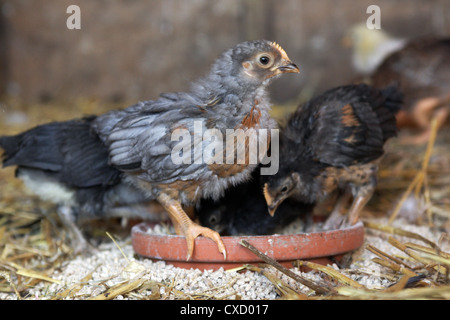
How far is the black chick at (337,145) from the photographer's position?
282 cm

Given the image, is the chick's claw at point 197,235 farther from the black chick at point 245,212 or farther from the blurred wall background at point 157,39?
the blurred wall background at point 157,39

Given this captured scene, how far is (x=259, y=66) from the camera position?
7.68 feet

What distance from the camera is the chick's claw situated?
91.4 inches

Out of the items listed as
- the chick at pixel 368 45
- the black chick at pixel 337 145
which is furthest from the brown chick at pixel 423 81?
the black chick at pixel 337 145

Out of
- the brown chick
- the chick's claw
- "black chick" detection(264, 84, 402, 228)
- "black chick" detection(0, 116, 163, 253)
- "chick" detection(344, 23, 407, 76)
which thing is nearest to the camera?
the chick's claw

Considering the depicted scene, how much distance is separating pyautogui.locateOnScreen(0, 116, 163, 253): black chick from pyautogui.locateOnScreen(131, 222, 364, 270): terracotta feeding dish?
1.86 feet

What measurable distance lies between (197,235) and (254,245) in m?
0.28

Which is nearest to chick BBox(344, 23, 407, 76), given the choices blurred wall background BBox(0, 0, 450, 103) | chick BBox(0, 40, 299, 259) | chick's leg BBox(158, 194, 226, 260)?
blurred wall background BBox(0, 0, 450, 103)

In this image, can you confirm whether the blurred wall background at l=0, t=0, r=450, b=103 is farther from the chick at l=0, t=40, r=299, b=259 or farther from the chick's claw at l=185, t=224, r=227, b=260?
the chick's claw at l=185, t=224, r=227, b=260

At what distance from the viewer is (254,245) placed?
231cm

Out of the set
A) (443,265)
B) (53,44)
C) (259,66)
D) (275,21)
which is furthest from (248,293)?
(53,44)

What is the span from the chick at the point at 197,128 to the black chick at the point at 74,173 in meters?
0.45

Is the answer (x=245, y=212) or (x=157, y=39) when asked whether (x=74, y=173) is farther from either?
(x=157, y=39)

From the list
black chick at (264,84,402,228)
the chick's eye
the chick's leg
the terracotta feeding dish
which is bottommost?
the terracotta feeding dish
